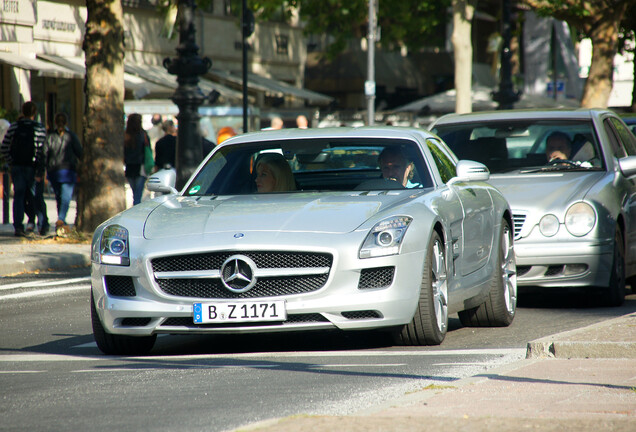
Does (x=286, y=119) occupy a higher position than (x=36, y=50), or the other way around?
(x=36, y=50)

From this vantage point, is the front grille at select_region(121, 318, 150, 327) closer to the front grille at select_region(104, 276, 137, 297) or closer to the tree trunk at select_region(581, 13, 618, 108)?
the front grille at select_region(104, 276, 137, 297)

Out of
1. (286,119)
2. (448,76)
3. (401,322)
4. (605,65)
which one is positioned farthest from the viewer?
(448,76)

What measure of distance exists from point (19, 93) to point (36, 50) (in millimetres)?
1152

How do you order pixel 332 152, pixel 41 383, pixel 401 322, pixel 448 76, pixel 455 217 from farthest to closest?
pixel 448 76 < pixel 332 152 < pixel 455 217 < pixel 401 322 < pixel 41 383

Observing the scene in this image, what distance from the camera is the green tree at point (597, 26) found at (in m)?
28.5

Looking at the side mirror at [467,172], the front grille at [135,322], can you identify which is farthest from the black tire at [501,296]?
the front grille at [135,322]

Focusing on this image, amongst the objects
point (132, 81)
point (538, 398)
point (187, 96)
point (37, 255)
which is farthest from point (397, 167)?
point (132, 81)

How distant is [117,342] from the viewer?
7.60 m

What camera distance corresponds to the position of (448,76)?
60188 millimetres

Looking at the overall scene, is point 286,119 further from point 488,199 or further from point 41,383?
point 41,383

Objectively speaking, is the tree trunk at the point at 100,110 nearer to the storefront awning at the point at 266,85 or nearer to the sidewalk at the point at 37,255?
the sidewalk at the point at 37,255

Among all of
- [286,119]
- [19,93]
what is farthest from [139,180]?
[286,119]

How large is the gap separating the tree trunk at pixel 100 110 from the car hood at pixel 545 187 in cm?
855

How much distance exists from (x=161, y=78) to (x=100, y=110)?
686 inches
